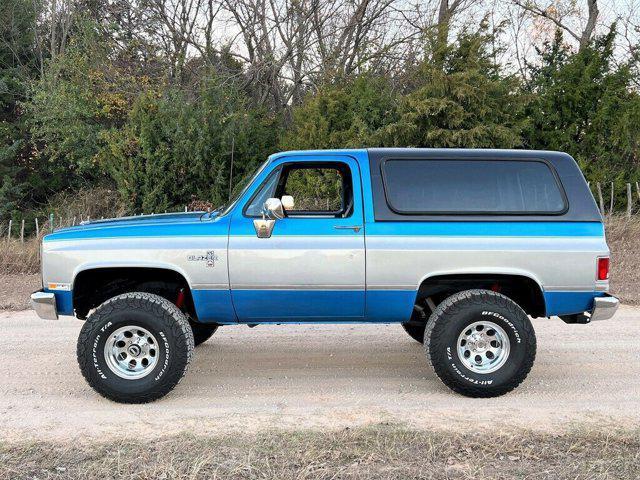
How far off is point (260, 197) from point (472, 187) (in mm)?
1790

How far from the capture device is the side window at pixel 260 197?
221 inches

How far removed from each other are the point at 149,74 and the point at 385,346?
18.1 meters

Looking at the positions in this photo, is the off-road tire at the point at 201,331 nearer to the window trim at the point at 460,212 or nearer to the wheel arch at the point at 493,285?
the wheel arch at the point at 493,285

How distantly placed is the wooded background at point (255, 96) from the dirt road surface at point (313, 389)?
9.65m

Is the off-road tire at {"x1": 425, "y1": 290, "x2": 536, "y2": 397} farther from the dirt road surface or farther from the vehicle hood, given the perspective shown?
the vehicle hood

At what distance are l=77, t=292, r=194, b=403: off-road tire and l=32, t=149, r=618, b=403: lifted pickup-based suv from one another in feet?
0.03

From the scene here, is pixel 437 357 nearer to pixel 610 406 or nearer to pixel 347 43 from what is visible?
pixel 610 406

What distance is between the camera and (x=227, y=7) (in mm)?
22094

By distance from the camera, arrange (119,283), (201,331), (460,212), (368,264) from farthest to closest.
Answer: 1. (201,331)
2. (119,283)
3. (460,212)
4. (368,264)

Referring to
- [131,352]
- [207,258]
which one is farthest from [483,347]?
[131,352]

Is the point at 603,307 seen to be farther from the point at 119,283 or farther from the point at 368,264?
the point at 119,283

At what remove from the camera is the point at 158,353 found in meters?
5.44

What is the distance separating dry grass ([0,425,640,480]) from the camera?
159 inches

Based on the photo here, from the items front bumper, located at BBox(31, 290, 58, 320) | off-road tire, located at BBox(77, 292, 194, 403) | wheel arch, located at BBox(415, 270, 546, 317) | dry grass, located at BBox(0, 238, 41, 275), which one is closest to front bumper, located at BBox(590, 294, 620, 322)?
wheel arch, located at BBox(415, 270, 546, 317)
